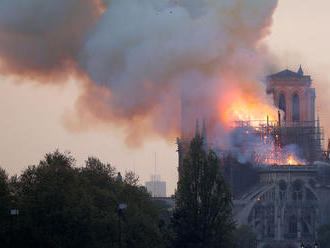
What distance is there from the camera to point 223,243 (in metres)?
140

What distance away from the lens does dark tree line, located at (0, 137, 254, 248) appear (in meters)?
124

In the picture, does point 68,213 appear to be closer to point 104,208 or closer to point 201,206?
point 104,208

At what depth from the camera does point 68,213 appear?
126000mm

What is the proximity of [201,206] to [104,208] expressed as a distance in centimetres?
945

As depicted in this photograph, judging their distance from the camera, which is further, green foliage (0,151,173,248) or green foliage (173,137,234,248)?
green foliage (173,137,234,248)

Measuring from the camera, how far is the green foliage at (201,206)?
13888 cm

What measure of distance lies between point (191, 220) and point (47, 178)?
16912mm

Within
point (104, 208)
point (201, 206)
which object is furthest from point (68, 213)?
point (201, 206)

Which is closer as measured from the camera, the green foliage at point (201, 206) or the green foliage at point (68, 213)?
the green foliage at point (68, 213)

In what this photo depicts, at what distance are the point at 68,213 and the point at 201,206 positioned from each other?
17.5 m

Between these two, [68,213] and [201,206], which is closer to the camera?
[68,213]

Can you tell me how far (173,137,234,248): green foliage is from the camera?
456ft

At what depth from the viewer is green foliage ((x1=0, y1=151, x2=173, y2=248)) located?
12381 cm

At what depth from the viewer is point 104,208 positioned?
449ft
